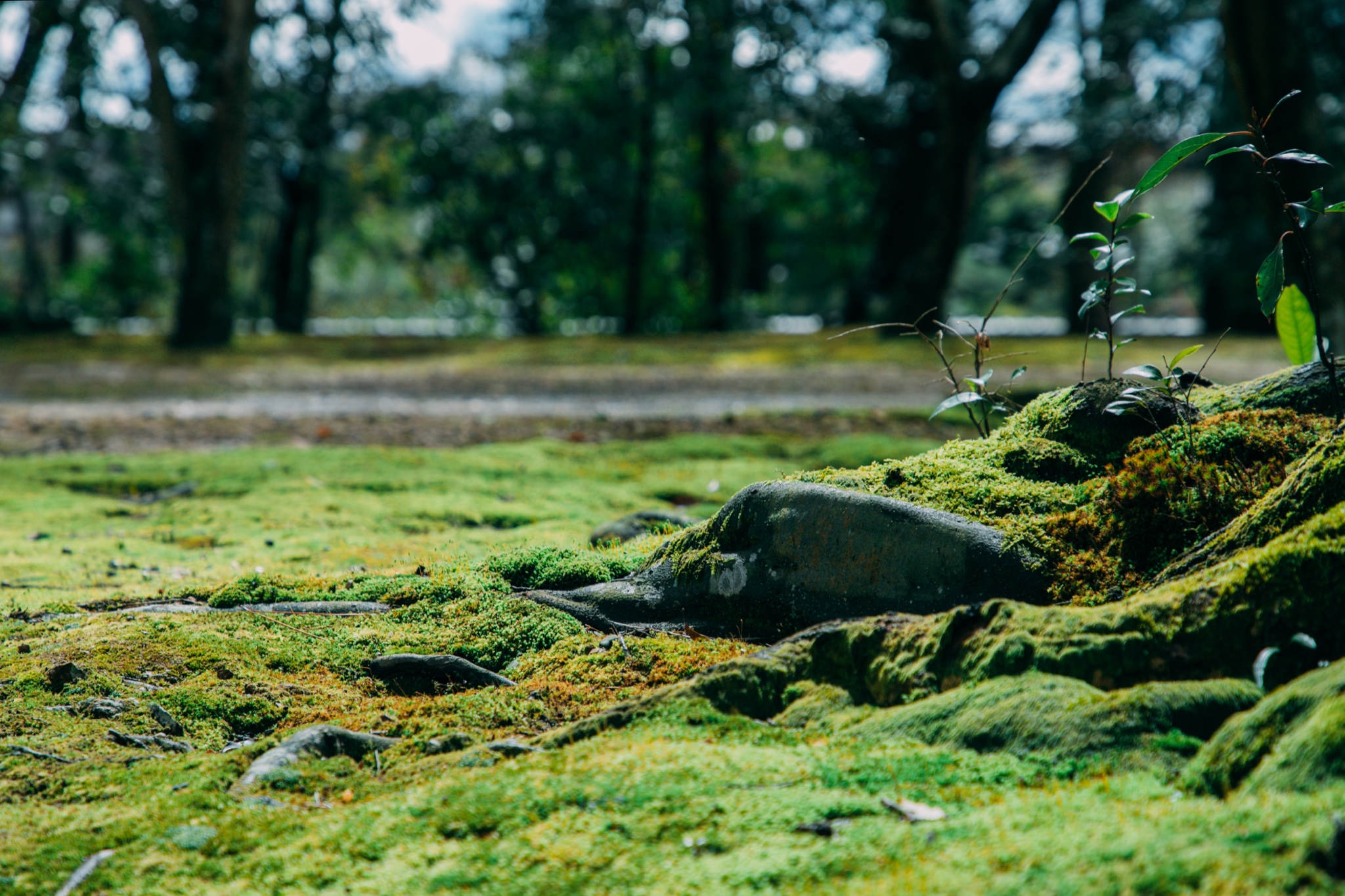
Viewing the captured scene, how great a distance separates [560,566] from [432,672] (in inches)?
27.3

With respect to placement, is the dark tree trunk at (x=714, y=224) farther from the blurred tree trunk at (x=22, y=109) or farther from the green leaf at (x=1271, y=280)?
the green leaf at (x=1271, y=280)

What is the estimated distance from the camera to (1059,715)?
190 centimetres

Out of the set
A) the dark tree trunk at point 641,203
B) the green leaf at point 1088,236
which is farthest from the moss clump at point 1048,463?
the dark tree trunk at point 641,203

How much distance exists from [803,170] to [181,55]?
49.5 ft

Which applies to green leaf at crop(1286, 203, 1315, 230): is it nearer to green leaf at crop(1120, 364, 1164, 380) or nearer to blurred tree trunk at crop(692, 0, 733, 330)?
green leaf at crop(1120, 364, 1164, 380)

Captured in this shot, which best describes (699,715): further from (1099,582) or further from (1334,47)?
(1334,47)

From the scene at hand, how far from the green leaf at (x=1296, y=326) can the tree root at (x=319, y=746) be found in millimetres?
2714

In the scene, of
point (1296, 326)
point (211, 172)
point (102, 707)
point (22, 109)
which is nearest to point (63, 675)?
point (102, 707)

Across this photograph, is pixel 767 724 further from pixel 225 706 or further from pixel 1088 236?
pixel 1088 236

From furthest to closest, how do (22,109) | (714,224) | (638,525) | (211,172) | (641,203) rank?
(714,224), (641,203), (22,109), (211,172), (638,525)

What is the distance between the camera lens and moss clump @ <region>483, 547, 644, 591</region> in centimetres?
315

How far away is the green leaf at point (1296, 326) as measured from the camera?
9.91 ft

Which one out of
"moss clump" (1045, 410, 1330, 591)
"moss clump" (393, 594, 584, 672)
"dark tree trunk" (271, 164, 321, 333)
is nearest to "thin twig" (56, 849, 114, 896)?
"moss clump" (393, 594, 584, 672)

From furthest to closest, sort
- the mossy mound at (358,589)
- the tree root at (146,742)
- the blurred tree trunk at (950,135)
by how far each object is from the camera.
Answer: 1. the blurred tree trunk at (950,135)
2. the mossy mound at (358,589)
3. the tree root at (146,742)
